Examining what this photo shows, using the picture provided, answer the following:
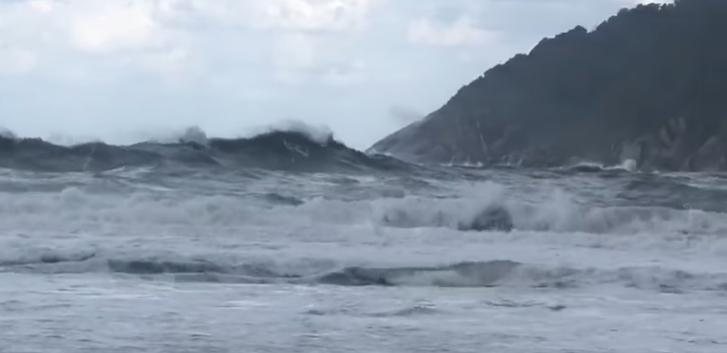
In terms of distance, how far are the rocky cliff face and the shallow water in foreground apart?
19312 mm

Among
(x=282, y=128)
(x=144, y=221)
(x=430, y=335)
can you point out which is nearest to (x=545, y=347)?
(x=430, y=335)

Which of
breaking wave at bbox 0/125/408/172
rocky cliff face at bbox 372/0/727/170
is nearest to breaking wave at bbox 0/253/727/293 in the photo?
breaking wave at bbox 0/125/408/172

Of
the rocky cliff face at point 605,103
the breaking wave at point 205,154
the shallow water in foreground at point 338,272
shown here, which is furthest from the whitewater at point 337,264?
the rocky cliff face at point 605,103

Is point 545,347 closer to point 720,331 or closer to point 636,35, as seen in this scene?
point 720,331

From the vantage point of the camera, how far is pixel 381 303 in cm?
861

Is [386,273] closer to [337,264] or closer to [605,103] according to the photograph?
[337,264]

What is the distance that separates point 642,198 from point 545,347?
1431 centimetres

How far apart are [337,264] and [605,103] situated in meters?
32.6

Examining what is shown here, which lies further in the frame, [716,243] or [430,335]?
[716,243]

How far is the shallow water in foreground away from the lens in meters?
7.30

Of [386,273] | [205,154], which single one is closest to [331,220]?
[386,273]

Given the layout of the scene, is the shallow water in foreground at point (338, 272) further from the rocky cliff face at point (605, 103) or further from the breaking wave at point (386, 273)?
the rocky cliff face at point (605, 103)

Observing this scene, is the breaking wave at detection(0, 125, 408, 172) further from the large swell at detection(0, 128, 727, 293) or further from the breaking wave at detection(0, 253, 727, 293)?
the breaking wave at detection(0, 253, 727, 293)

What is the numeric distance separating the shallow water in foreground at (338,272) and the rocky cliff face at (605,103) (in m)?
19.3
